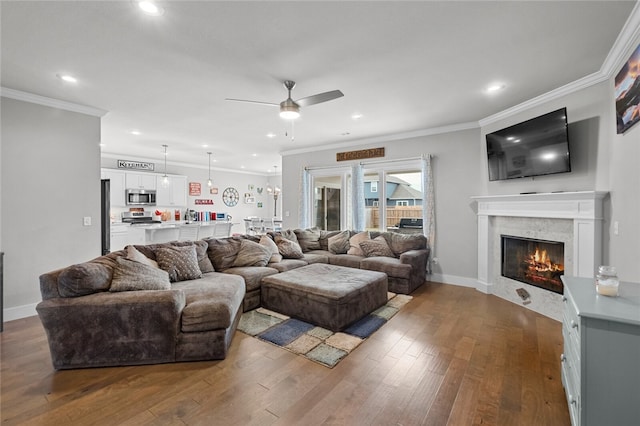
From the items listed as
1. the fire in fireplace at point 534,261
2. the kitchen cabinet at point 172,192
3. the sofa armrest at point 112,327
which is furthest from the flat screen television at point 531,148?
the kitchen cabinet at point 172,192

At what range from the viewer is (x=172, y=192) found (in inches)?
344

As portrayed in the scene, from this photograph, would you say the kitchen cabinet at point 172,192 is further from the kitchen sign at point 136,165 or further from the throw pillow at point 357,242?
the throw pillow at point 357,242

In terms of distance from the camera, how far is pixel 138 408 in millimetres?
1899

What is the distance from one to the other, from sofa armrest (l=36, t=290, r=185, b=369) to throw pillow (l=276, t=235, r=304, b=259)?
2.68 meters

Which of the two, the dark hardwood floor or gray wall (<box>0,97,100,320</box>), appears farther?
gray wall (<box>0,97,100,320</box>)

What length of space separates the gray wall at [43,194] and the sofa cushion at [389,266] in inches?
168

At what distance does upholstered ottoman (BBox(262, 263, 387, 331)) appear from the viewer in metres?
3.11

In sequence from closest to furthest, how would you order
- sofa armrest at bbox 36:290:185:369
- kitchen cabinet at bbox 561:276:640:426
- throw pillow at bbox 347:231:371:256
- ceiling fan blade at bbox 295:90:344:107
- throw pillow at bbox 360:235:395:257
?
kitchen cabinet at bbox 561:276:640:426 → sofa armrest at bbox 36:290:185:369 → ceiling fan blade at bbox 295:90:344:107 → throw pillow at bbox 360:235:395:257 → throw pillow at bbox 347:231:371:256

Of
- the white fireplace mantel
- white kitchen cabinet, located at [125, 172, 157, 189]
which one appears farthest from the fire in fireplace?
white kitchen cabinet, located at [125, 172, 157, 189]

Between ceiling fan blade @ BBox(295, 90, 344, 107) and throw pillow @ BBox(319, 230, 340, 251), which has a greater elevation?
ceiling fan blade @ BBox(295, 90, 344, 107)

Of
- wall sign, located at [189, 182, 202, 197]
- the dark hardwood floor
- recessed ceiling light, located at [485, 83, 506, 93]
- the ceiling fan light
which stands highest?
recessed ceiling light, located at [485, 83, 506, 93]

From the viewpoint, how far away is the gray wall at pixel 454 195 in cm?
486

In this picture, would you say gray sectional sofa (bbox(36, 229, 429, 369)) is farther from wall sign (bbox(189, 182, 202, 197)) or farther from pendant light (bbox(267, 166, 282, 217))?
pendant light (bbox(267, 166, 282, 217))

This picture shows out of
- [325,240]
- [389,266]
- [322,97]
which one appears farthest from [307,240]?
[322,97]
